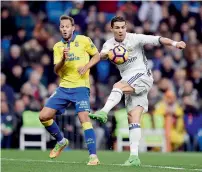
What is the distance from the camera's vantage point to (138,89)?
43.9 feet

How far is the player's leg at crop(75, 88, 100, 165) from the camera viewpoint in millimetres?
13039

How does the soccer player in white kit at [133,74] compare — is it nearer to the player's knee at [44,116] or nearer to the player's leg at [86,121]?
the player's leg at [86,121]

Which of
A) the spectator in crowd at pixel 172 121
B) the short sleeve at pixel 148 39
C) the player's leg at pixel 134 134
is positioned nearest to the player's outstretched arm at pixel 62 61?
the short sleeve at pixel 148 39

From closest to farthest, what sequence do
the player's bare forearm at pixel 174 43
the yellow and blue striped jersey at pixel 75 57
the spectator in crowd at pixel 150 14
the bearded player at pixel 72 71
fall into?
the player's bare forearm at pixel 174 43 < the bearded player at pixel 72 71 < the yellow and blue striped jersey at pixel 75 57 < the spectator in crowd at pixel 150 14

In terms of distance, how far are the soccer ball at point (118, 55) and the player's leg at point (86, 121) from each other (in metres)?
0.71

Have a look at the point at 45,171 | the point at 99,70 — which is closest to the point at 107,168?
the point at 45,171

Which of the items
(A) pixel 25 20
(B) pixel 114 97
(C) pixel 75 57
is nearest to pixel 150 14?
(A) pixel 25 20

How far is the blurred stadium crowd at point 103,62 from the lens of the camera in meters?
21.0

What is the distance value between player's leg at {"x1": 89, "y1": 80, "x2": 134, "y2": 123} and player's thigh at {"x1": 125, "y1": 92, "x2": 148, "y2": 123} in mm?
234

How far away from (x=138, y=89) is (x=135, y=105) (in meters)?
0.30

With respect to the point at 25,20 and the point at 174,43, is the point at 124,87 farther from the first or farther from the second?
the point at 25,20

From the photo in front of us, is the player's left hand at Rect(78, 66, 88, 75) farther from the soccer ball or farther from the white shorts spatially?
the white shorts

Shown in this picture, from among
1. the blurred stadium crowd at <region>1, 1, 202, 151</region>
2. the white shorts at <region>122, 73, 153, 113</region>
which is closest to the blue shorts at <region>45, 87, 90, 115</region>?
the white shorts at <region>122, 73, 153, 113</region>

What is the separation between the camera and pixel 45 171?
11539 mm
